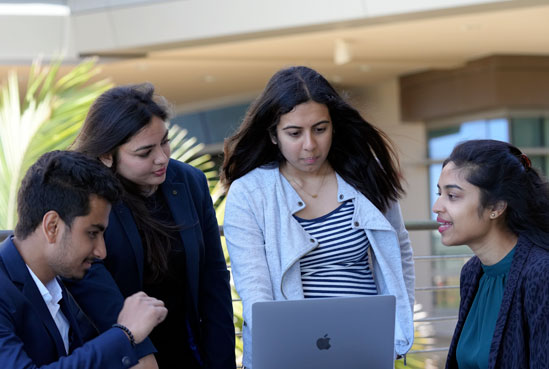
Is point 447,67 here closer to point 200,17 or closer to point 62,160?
point 200,17

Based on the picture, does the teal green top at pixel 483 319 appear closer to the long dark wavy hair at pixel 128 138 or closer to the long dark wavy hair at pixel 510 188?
the long dark wavy hair at pixel 510 188

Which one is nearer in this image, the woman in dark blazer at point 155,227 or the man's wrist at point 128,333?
the man's wrist at point 128,333

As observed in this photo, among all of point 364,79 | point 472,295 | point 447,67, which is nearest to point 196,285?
point 472,295

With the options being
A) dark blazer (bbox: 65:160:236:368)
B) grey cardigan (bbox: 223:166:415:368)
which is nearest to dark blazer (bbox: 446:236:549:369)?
grey cardigan (bbox: 223:166:415:368)

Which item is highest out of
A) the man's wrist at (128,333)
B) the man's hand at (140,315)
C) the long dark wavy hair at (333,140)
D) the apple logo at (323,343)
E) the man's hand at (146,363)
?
the long dark wavy hair at (333,140)

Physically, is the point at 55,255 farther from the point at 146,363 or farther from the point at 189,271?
the point at 189,271

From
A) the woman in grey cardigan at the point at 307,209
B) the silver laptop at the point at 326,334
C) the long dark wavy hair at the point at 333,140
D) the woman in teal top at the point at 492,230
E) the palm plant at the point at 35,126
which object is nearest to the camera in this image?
the silver laptop at the point at 326,334

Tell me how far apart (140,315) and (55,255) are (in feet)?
0.91

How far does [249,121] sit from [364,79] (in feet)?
34.2

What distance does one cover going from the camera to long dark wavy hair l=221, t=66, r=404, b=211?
271 centimetres

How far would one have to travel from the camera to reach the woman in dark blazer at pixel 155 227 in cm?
243

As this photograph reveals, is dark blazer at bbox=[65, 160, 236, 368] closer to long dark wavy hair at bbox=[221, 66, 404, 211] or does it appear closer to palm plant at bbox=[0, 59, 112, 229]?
long dark wavy hair at bbox=[221, 66, 404, 211]

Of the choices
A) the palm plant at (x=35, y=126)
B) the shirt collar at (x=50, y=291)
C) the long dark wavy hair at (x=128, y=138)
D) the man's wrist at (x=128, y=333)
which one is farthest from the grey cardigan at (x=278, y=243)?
the palm plant at (x=35, y=126)

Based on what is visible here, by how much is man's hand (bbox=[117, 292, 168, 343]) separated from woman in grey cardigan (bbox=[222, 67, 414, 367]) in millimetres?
452
